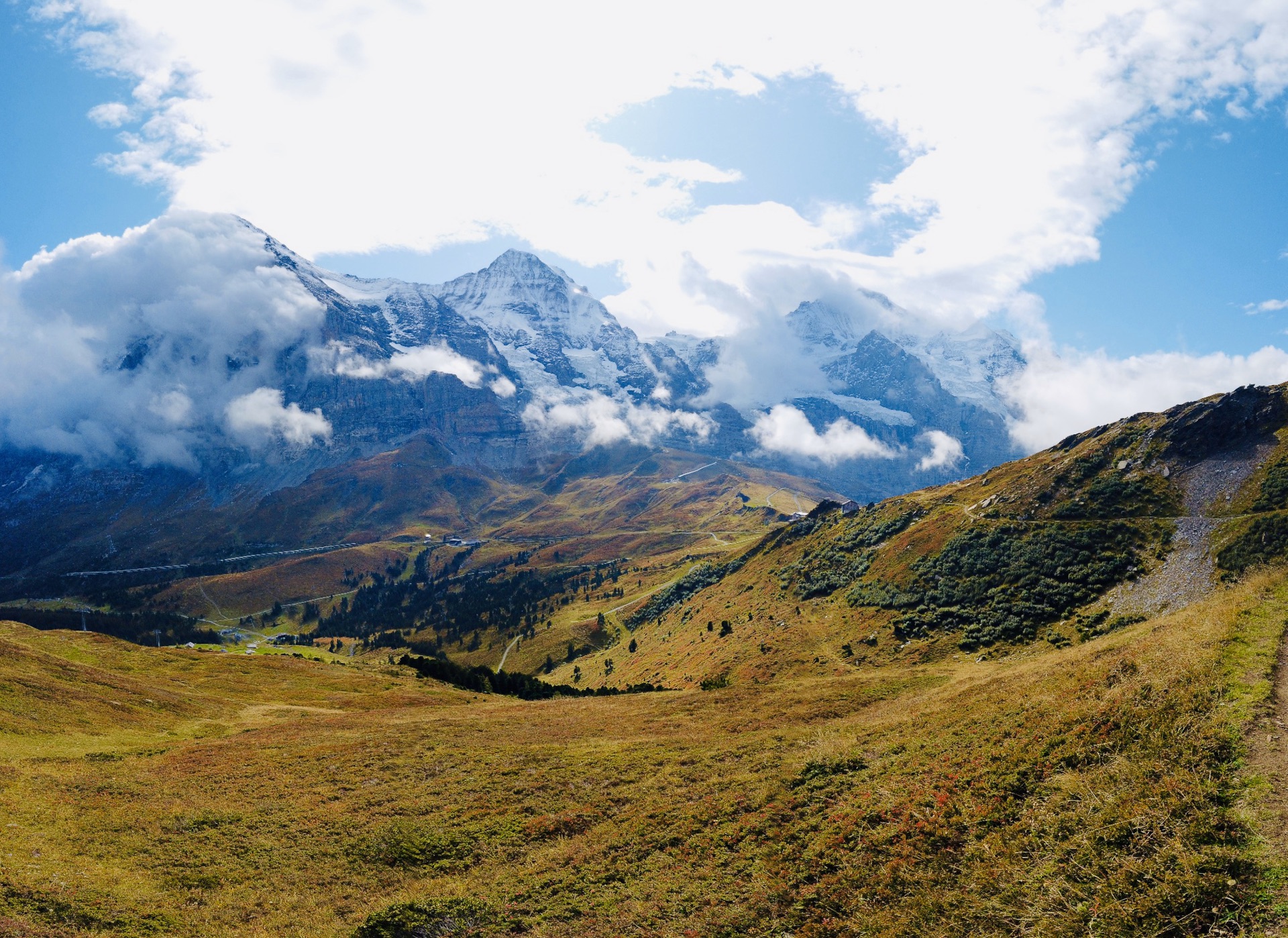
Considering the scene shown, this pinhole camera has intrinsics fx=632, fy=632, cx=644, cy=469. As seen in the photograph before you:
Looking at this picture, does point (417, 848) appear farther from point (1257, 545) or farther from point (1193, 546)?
point (1193, 546)

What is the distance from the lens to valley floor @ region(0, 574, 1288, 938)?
17.0 metres

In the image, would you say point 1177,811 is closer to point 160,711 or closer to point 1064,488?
point 160,711

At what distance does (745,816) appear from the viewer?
26.9 meters

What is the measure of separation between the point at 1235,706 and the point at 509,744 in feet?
129

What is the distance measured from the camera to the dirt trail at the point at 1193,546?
63.0m

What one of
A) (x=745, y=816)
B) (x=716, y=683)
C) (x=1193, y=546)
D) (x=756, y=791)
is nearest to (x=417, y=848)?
(x=745, y=816)

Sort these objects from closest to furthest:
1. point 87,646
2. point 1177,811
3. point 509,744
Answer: point 1177,811
point 509,744
point 87,646

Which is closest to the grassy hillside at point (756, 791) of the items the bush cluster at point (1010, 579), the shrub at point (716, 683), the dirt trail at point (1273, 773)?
the dirt trail at point (1273, 773)

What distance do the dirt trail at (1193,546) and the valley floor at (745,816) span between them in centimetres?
2528

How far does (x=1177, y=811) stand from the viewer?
55.7 ft

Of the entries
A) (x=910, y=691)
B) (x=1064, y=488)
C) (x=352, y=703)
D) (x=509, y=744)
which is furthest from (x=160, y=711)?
(x=1064, y=488)

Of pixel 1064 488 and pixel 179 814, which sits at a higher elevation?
pixel 1064 488

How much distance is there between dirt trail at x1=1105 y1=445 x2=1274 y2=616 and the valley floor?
25277mm

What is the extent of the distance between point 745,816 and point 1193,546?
235 feet
